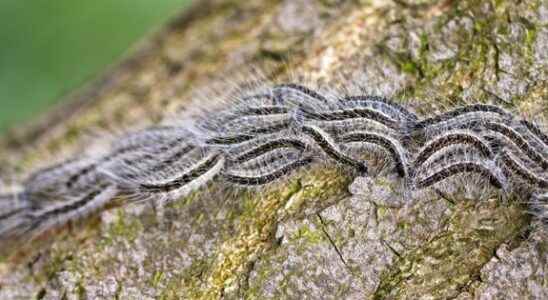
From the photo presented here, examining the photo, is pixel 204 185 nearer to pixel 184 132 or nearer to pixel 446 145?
pixel 184 132

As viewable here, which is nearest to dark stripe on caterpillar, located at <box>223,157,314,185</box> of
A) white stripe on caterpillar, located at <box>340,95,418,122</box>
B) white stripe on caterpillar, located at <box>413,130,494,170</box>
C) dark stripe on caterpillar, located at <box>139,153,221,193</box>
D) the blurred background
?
dark stripe on caterpillar, located at <box>139,153,221,193</box>

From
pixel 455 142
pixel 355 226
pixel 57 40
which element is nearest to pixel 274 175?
pixel 355 226

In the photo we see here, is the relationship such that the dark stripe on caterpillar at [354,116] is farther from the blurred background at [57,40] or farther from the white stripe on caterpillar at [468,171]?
the blurred background at [57,40]

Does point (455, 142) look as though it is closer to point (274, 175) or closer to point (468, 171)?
point (468, 171)

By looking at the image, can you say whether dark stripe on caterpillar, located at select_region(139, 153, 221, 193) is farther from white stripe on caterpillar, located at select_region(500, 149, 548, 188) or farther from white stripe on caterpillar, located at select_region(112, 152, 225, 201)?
white stripe on caterpillar, located at select_region(500, 149, 548, 188)

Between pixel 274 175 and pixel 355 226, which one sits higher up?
pixel 274 175

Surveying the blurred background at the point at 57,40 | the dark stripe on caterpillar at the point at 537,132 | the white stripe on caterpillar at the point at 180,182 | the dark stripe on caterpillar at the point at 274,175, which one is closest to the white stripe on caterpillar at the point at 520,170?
the dark stripe on caterpillar at the point at 537,132

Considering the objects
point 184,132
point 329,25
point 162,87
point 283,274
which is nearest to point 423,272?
point 283,274
